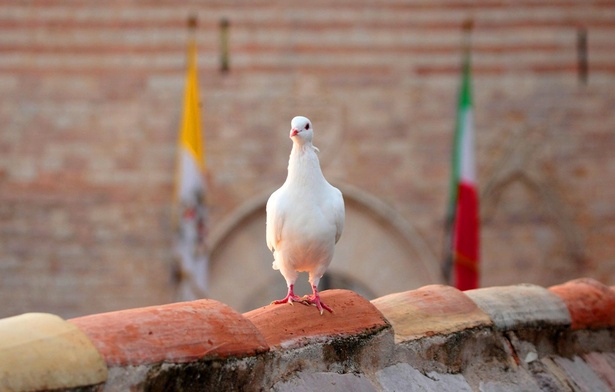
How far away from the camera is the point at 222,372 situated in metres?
2.21

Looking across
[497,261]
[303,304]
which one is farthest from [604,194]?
[303,304]

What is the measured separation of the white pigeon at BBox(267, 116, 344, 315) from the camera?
10.2ft

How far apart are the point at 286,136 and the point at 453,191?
4.62ft

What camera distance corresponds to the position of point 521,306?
3.12m

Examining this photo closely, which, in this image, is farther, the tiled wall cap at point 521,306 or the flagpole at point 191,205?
the flagpole at point 191,205

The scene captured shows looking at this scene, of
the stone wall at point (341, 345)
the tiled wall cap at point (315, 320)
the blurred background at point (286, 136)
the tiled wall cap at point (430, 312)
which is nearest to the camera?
the stone wall at point (341, 345)

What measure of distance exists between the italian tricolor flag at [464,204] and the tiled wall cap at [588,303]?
6412 mm

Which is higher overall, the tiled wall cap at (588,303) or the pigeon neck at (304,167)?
the pigeon neck at (304,167)

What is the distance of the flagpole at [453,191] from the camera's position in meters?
10.5

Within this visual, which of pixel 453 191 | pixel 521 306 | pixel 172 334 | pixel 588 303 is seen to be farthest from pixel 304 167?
pixel 453 191

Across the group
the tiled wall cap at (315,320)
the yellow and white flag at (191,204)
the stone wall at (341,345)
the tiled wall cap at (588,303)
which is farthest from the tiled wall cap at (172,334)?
the yellow and white flag at (191,204)

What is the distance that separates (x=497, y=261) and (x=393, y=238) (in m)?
0.85

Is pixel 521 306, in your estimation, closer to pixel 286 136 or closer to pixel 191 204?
pixel 191 204

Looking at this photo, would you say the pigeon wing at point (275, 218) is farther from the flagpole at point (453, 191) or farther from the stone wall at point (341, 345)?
the flagpole at point (453, 191)
